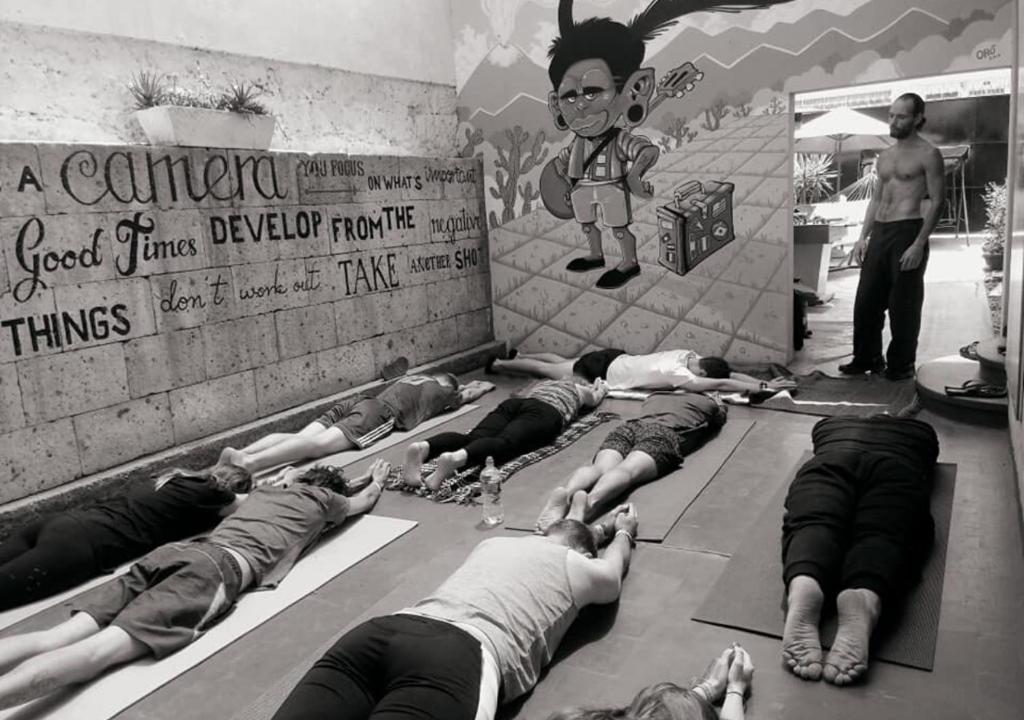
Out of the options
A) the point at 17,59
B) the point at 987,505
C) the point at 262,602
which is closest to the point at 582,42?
the point at 17,59

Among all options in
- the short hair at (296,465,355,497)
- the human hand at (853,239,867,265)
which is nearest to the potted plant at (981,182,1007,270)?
the human hand at (853,239,867,265)

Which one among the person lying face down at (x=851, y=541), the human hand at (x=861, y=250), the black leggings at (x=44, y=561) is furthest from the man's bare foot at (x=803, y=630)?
the human hand at (x=861, y=250)

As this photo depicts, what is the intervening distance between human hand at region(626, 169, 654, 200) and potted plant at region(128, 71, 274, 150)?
3134mm

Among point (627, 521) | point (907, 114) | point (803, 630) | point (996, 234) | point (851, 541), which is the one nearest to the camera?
point (803, 630)

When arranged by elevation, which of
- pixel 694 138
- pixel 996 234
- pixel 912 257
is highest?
pixel 694 138

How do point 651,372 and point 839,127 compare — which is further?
point 839,127

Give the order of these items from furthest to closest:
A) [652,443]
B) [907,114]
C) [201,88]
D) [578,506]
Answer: [907,114] → [201,88] → [652,443] → [578,506]

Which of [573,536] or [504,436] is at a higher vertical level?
[573,536]

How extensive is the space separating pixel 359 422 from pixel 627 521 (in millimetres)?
2383

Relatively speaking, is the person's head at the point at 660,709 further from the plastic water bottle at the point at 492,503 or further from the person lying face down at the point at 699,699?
the plastic water bottle at the point at 492,503

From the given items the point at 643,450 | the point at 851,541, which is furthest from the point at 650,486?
the point at 851,541

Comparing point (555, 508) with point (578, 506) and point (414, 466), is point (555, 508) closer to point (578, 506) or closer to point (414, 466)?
point (578, 506)

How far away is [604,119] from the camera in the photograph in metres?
6.90

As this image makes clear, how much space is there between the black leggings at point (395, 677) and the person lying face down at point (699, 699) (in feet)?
1.05
